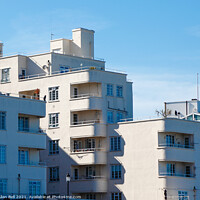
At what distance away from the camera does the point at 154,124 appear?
7925 cm

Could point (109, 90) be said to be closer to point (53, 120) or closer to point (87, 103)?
point (87, 103)

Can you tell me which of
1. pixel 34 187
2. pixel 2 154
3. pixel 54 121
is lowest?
pixel 34 187

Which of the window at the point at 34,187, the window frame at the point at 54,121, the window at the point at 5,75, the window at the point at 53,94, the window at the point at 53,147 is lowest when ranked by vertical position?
the window at the point at 34,187

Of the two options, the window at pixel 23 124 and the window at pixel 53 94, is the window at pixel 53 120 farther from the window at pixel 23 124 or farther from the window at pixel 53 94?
the window at pixel 23 124

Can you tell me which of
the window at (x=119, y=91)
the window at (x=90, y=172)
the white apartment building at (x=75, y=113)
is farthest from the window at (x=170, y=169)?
the window at (x=119, y=91)

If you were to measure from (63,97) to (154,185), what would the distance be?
15.2 metres

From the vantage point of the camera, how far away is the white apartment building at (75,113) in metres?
82.4

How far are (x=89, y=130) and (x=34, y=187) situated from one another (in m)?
13.4

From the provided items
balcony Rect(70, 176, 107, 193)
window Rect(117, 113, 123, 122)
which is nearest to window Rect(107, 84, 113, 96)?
window Rect(117, 113, 123, 122)

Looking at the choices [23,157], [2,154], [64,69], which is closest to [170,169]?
[23,157]

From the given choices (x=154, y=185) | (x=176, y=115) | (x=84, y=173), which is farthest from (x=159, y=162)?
(x=176, y=115)

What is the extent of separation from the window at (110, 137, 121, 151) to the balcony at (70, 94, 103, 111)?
397 centimetres

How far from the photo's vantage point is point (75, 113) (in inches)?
3322

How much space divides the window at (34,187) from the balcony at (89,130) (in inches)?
483
